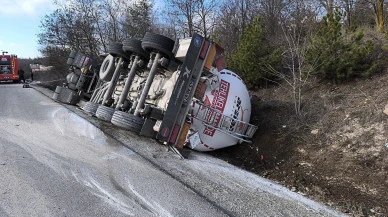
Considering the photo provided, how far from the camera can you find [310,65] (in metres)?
6.51

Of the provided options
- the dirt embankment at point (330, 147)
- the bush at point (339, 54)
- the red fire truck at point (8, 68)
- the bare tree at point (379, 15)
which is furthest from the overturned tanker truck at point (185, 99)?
the red fire truck at point (8, 68)

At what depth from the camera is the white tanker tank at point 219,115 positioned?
5.01 metres

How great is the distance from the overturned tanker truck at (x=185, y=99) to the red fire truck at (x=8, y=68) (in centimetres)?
2496

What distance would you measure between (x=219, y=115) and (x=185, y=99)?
0.82 meters

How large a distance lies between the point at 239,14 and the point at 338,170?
11460 mm

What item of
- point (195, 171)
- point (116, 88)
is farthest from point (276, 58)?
point (195, 171)

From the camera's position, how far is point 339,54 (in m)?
6.07

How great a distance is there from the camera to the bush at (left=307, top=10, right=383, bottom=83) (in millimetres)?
5840

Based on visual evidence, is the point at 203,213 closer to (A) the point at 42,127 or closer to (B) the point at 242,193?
(B) the point at 242,193

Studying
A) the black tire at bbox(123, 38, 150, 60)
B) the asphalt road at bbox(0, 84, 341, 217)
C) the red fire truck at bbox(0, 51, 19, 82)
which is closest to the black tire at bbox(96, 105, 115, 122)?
the asphalt road at bbox(0, 84, 341, 217)

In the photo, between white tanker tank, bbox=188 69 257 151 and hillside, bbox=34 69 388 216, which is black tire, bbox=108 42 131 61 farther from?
hillside, bbox=34 69 388 216

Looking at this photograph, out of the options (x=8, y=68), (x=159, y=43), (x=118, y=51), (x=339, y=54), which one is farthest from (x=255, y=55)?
(x=8, y=68)

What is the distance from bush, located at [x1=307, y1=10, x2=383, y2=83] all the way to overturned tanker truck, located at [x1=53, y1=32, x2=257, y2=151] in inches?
70.6

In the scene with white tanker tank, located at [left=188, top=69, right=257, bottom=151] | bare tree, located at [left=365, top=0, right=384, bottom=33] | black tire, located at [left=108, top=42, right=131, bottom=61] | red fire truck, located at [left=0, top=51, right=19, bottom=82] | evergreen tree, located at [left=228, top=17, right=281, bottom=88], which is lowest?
red fire truck, located at [left=0, top=51, right=19, bottom=82]
